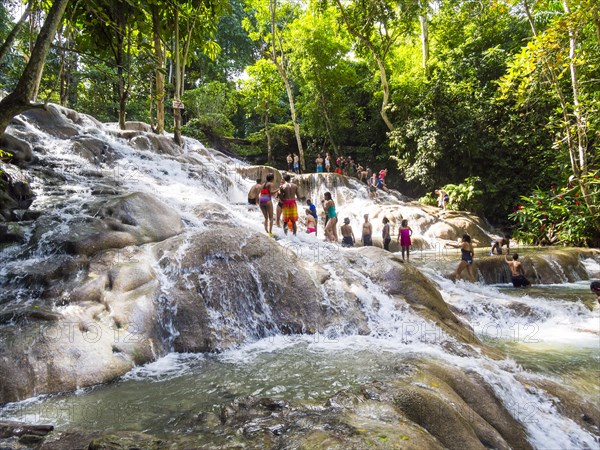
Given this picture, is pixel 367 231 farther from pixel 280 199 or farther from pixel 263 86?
pixel 263 86

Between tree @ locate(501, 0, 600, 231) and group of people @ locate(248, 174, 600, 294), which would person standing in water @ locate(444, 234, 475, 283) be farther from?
tree @ locate(501, 0, 600, 231)

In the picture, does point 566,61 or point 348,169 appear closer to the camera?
point 566,61

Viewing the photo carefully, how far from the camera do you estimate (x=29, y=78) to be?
408 centimetres

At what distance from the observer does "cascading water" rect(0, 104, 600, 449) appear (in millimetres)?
3682

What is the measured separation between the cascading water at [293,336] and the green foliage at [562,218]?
4.31m

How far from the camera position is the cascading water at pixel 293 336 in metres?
3.68

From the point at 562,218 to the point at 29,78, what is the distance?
17.1m

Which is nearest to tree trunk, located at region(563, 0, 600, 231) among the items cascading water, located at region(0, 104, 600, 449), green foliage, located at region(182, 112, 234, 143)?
cascading water, located at region(0, 104, 600, 449)

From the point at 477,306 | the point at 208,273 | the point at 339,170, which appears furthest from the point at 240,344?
the point at 339,170

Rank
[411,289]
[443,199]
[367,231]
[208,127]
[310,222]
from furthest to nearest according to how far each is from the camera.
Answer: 1. [208,127]
2. [443,199]
3. [367,231]
4. [310,222]
5. [411,289]

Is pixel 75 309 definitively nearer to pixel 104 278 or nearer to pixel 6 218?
pixel 104 278

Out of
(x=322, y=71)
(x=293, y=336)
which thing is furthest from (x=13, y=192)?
(x=322, y=71)

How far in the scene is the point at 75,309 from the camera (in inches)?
196

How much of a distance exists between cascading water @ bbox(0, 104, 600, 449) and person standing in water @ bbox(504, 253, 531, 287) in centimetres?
35
